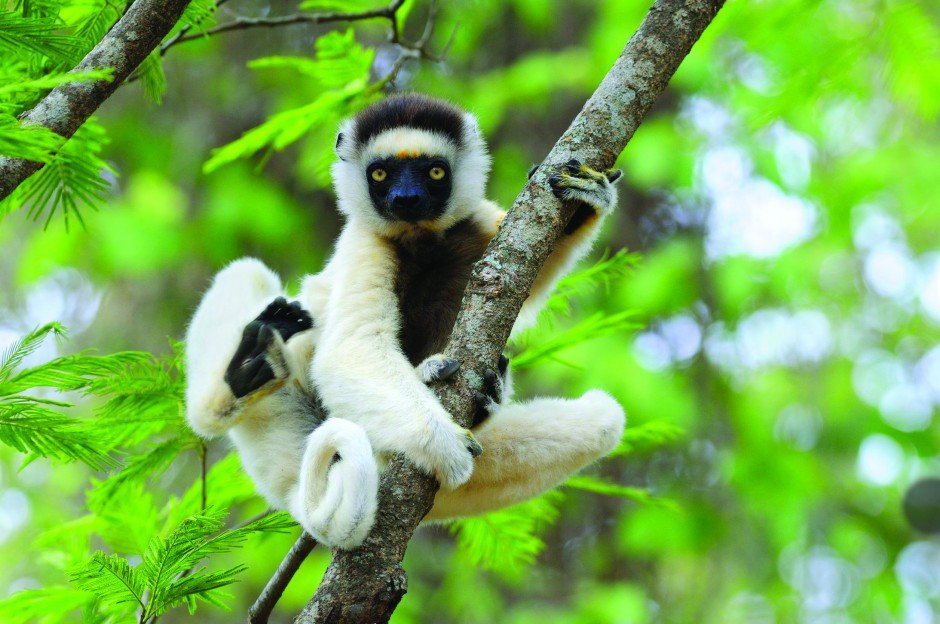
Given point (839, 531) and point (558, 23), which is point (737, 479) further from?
point (558, 23)

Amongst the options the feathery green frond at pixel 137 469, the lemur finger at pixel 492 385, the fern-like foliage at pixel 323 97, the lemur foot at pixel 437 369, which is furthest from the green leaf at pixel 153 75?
the lemur finger at pixel 492 385

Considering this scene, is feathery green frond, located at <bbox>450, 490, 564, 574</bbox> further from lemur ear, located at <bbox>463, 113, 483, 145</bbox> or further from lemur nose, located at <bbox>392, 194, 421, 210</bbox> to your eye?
lemur ear, located at <bbox>463, 113, 483, 145</bbox>

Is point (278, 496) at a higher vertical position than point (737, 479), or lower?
higher

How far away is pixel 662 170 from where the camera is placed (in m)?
7.88

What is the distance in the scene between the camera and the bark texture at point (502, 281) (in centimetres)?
270

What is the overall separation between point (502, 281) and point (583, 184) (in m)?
0.59

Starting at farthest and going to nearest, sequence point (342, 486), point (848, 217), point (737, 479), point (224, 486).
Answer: point (848, 217)
point (737, 479)
point (224, 486)
point (342, 486)

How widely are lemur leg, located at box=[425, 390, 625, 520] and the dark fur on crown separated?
160cm

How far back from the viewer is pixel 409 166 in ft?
14.3

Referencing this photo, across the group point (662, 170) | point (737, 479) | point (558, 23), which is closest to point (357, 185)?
point (662, 170)

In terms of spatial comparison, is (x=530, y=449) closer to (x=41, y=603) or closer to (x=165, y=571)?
(x=165, y=571)

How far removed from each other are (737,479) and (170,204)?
6294 millimetres

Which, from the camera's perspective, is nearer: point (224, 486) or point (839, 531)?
point (224, 486)

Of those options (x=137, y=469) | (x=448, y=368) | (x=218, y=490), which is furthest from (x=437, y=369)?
(x=218, y=490)
